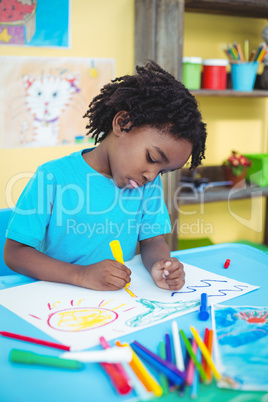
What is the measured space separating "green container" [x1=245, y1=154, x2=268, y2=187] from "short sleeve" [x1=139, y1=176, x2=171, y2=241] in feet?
3.84

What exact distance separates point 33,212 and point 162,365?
531mm

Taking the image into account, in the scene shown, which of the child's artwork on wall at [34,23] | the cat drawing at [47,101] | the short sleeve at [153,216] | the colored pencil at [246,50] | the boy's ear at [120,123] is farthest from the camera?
the colored pencil at [246,50]

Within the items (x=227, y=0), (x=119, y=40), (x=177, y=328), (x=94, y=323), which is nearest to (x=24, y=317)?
(x=94, y=323)

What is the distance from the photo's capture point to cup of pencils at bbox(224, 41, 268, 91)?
203cm

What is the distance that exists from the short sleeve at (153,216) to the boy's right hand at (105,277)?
30 centimetres

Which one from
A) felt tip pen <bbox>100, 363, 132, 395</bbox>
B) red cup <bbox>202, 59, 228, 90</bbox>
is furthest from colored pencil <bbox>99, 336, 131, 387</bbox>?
red cup <bbox>202, 59, 228, 90</bbox>

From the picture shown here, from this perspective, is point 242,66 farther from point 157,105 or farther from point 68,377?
point 68,377

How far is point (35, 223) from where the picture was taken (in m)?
0.99

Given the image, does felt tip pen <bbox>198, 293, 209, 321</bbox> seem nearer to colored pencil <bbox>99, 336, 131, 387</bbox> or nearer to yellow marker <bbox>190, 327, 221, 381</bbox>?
yellow marker <bbox>190, 327, 221, 381</bbox>

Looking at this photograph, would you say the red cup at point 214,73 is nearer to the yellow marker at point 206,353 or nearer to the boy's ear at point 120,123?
the boy's ear at point 120,123

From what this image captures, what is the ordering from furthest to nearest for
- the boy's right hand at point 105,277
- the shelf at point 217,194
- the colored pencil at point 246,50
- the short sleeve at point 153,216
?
the colored pencil at point 246,50 → the shelf at point 217,194 → the short sleeve at point 153,216 → the boy's right hand at point 105,277

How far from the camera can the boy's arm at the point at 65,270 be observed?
0.84 metres

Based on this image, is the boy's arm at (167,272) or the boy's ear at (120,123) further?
the boy's ear at (120,123)

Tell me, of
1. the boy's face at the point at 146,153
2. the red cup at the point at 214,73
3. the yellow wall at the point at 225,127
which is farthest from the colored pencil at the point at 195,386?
the yellow wall at the point at 225,127
